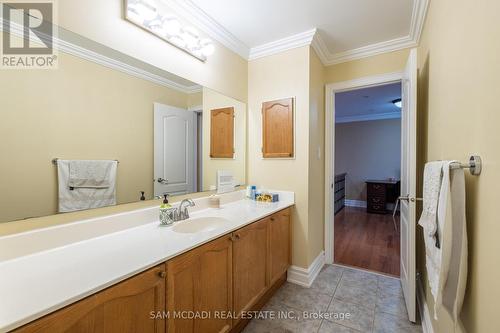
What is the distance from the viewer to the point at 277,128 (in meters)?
2.35

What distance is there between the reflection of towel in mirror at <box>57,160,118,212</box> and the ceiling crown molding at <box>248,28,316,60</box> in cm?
184

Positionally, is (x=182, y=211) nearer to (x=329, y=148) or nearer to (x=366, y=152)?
(x=329, y=148)

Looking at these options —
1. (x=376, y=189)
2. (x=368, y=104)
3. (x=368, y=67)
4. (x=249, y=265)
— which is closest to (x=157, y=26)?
(x=249, y=265)

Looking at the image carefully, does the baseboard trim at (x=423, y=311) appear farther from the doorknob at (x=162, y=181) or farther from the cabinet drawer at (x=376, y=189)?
the cabinet drawer at (x=376, y=189)

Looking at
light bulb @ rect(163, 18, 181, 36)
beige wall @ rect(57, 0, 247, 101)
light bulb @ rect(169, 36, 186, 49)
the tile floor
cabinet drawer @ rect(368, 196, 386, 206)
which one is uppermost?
light bulb @ rect(163, 18, 181, 36)

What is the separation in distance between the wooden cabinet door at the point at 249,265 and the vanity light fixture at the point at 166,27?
1.45m

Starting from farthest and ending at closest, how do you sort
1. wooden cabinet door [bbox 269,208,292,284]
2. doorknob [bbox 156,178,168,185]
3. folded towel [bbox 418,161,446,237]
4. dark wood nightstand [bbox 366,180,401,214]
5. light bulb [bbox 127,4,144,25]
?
1. dark wood nightstand [bbox 366,180,401,214]
2. wooden cabinet door [bbox 269,208,292,284]
3. doorknob [bbox 156,178,168,185]
4. light bulb [bbox 127,4,144,25]
5. folded towel [bbox 418,161,446,237]

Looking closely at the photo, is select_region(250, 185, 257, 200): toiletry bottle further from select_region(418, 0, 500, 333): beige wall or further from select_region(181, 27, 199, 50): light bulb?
select_region(418, 0, 500, 333): beige wall

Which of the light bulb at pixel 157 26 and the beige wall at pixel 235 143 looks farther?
the beige wall at pixel 235 143

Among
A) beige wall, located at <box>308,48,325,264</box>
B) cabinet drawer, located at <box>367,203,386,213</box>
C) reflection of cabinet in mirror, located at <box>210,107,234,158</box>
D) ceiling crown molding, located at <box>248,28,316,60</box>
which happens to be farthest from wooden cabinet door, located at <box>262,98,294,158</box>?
cabinet drawer, located at <box>367,203,386,213</box>

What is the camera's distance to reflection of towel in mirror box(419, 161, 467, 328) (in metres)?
0.82

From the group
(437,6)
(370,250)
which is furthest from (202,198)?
(370,250)

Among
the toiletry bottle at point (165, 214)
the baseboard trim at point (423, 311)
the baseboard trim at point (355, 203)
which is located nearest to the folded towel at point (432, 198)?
the baseboard trim at point (423, 311)

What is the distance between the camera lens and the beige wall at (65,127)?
103cm
